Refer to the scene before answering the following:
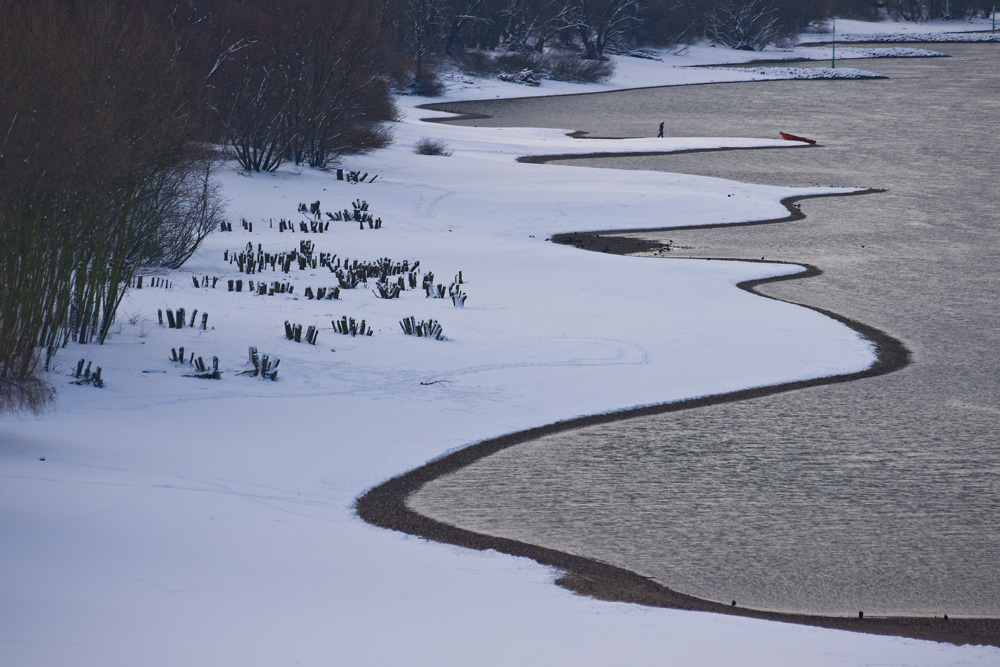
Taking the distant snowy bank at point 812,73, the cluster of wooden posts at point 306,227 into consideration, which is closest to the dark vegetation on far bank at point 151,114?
the cluster of wooden posts at point 306,227

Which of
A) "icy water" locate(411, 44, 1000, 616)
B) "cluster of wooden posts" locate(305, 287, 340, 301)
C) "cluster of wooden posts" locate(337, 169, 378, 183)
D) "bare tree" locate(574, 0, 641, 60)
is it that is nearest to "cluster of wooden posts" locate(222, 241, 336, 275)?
"cluster of wooden posts" locate(305, 287, 340, 301)

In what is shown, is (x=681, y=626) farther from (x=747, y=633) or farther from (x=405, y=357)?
(x=405, y=357)

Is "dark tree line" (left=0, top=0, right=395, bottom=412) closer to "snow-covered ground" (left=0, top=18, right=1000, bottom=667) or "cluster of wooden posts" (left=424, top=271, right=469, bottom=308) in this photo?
"snow-covered ground" (left=0, top=18, right=1000, bottom=667)

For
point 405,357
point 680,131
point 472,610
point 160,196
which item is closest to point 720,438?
point 405,357

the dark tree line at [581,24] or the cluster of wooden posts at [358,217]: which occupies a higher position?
the dark tree line at [581,24]

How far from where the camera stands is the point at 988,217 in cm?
2634

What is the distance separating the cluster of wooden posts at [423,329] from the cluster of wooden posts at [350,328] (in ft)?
1.60

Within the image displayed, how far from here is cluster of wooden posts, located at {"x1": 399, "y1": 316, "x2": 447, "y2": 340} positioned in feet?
47.7

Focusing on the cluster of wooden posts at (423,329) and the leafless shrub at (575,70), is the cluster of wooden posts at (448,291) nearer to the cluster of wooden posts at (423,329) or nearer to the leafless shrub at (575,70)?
the cluster of wooden posts at (423,329)

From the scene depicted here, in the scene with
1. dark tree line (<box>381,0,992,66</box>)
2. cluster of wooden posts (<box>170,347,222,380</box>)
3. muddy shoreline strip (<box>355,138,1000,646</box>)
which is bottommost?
muddy shoreline strip (<box>355,138,1000,646</box>)

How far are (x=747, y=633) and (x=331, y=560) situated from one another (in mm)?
3122

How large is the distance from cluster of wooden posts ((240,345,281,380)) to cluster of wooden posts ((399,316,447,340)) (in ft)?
8.14

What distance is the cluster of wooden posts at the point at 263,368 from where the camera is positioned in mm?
12398

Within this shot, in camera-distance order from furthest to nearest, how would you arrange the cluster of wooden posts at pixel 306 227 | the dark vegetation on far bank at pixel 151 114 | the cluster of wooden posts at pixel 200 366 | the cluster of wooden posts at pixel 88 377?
the cluster of wooden posts at pixel 306 227
the cluster of wooden posts at pixel 200 366
the cluster of wooden posts at pixel 88 377
the dark vegetation on far bank at pixel 151 114
